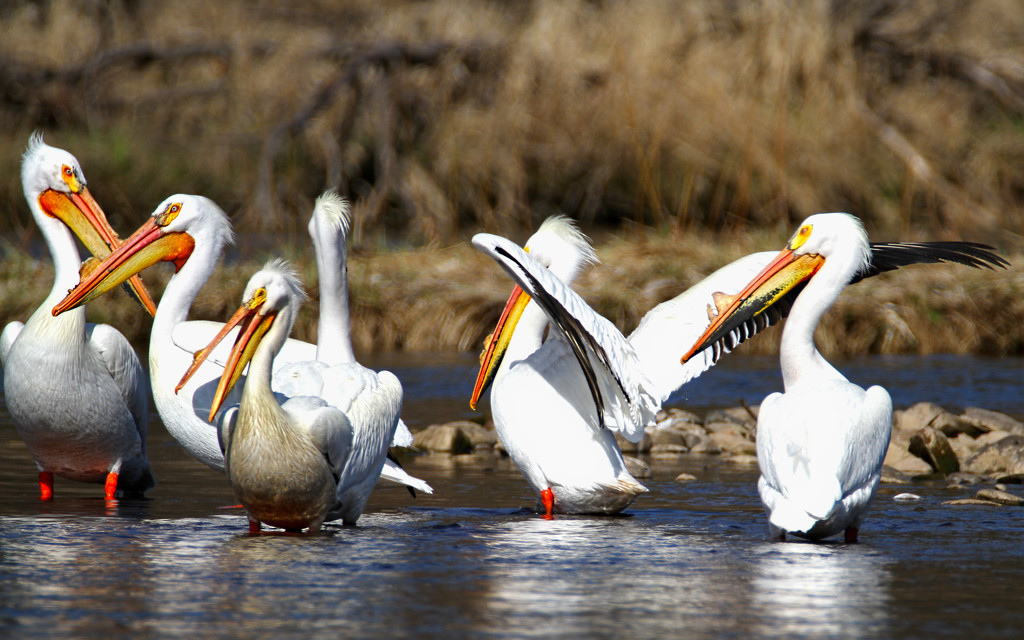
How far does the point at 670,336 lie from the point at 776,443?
1369 millimetres

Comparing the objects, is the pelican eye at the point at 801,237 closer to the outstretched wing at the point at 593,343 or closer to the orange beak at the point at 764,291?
the orange beak at the point at 764,291

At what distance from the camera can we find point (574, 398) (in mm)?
6141

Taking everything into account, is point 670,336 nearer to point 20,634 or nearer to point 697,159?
point 20,634

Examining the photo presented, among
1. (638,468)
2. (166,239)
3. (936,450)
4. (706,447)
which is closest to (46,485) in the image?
(166,239)

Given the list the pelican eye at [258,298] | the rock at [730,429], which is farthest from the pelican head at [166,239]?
the rock at [730,429]

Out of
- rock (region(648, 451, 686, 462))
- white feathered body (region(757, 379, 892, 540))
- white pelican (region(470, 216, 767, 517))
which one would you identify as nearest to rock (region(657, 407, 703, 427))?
rock (region(648, 451, 686, 462))

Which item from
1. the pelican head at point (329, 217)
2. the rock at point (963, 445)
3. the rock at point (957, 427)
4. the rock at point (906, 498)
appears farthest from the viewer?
the rock at point (957, 427)

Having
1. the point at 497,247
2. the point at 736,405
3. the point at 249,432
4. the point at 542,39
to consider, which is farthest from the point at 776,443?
the point at 542,39

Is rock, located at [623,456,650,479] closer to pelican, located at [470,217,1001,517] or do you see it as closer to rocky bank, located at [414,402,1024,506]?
rocky bank, located at [414,402,1024,506]

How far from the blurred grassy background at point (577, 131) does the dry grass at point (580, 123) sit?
0.03 meters

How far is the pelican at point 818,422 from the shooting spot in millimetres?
4938

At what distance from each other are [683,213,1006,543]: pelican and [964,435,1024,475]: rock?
5.99 feet

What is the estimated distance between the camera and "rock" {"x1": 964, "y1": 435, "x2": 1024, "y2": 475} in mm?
7039

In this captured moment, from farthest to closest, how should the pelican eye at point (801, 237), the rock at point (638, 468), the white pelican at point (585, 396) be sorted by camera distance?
the rock at point (638, 468), the pelican eye at point (801, 237), the white pelican at point (585, 396)
